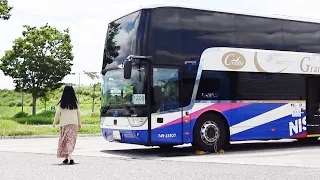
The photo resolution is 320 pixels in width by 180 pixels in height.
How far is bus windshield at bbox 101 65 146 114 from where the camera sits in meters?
14.3

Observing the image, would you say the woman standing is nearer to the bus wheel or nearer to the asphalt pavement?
the asphalt pavement

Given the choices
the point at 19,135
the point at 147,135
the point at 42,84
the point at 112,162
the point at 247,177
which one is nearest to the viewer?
the point at 247,177

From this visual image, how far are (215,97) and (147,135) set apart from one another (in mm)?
2322

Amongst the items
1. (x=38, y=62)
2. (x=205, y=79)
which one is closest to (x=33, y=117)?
(x=38, y=62)

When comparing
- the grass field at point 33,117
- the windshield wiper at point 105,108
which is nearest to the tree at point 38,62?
the grass field at point 33,117

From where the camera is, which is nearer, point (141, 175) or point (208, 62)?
point (141, 175)

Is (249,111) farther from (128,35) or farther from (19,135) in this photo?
(19,135)

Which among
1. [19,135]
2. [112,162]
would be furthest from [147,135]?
[19,135]

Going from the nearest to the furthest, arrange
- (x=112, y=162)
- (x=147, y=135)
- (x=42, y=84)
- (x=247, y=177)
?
(x=247, y=177) → (x=112, y=162) → (x=147, y=135) → (x=42, y=84)

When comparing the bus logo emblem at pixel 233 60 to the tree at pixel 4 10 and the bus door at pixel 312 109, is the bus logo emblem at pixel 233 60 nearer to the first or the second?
the bus door at pixel 312 109

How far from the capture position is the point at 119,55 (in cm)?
1502

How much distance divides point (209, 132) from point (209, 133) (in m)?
0.03

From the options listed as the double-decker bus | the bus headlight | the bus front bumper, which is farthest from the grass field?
the bus headlight

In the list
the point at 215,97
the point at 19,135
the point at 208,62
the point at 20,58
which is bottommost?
the point at 19,135
